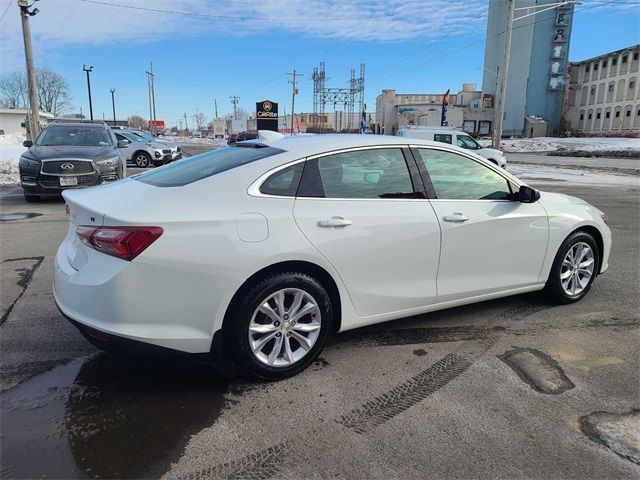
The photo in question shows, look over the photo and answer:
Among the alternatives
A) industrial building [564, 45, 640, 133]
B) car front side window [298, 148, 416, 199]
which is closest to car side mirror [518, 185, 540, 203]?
car front side window [298, 148, 416, 199]

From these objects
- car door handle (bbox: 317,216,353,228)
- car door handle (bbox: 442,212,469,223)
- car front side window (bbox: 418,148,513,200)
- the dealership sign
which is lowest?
car door handle (bbox: 442,212,469,223)

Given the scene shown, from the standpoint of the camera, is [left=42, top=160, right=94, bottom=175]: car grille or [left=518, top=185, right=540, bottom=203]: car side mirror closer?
[left=518, top=185, right=540, bottom=203]: car side mirror

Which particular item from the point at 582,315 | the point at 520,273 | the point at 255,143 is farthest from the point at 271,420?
the point at 582,315

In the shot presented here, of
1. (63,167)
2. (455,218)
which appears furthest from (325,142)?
(63,167)

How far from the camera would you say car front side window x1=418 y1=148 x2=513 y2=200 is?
3820 mm

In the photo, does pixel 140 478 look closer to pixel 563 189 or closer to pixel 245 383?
pixel 245 383

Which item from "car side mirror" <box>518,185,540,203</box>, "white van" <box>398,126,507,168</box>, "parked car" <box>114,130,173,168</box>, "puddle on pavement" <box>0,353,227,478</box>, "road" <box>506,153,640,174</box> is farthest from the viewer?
"road" <box>506,153,640,174</box>

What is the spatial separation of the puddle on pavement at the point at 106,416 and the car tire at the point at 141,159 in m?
18.5

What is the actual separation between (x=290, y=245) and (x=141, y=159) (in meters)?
19.4

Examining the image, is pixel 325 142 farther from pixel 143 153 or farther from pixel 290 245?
pixel 143 153

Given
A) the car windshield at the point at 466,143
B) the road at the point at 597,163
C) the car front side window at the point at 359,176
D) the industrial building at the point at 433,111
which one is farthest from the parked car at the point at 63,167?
the industrial building at the point at 433,111

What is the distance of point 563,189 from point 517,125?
6206 centimetres

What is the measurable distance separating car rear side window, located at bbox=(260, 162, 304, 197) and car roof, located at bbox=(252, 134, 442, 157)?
0.15m

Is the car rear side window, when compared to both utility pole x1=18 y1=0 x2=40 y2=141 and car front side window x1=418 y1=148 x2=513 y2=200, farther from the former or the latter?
utility pole x1=18 y1=0 x2=40 y2=141
